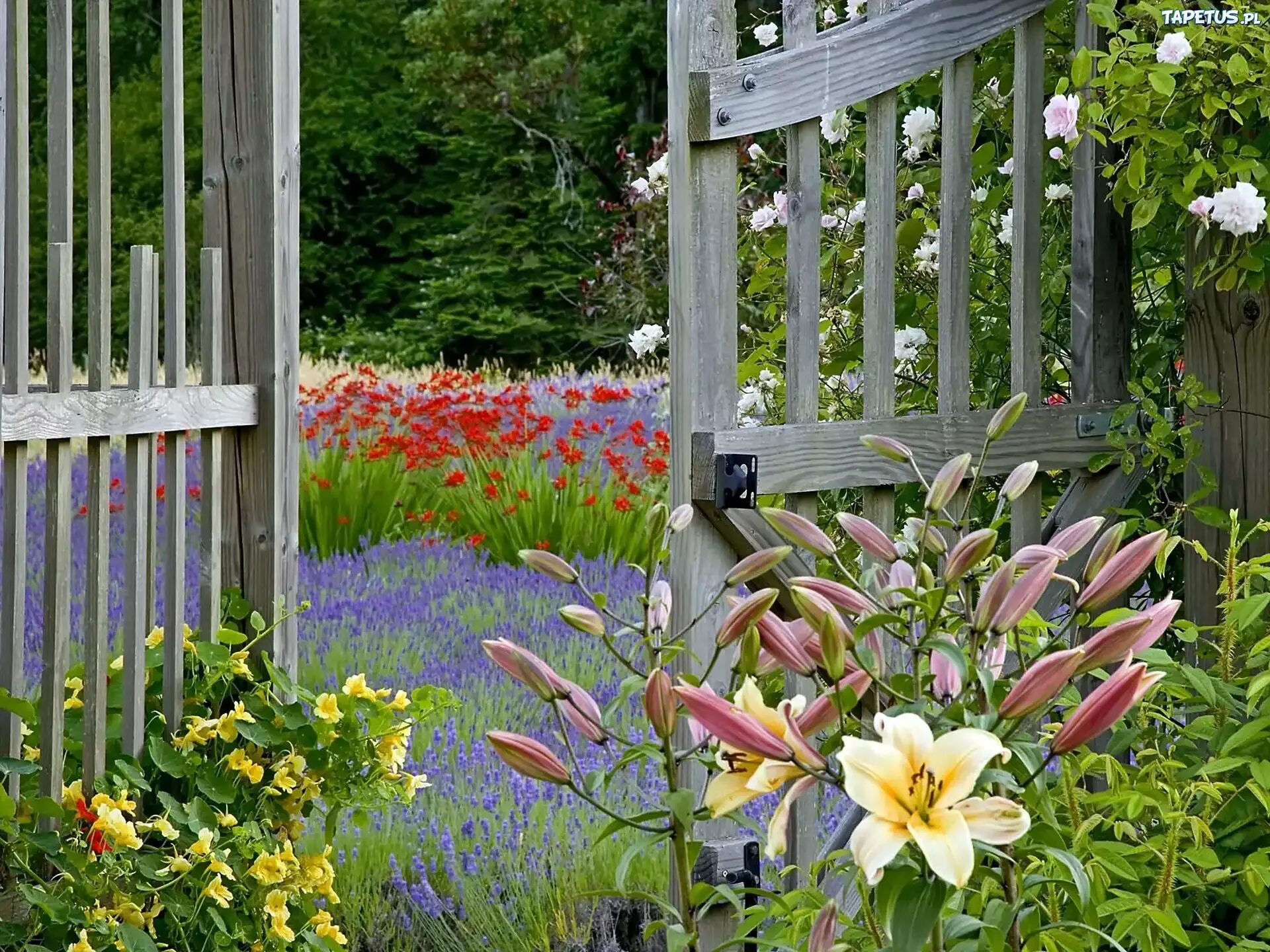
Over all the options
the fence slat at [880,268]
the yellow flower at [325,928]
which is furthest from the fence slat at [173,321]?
the fence slat at [880,268]

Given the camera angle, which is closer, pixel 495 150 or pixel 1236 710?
pixel 1236 710

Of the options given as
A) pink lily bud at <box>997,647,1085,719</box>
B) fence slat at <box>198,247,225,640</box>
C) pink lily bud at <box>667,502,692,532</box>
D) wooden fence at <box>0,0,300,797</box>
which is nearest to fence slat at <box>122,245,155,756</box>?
wooden fence at <box>0,0,300,797</box>

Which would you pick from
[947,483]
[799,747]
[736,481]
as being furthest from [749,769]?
[736,481]

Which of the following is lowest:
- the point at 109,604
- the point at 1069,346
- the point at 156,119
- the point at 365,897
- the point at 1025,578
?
the point at 365,897

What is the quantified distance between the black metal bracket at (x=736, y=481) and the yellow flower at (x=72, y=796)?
1.04m

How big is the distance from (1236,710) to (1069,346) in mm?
1222

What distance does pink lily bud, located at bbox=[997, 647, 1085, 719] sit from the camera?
892mm

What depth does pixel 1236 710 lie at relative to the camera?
1.83m

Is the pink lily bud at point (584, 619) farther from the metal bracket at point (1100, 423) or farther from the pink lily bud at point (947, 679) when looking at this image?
the metal bracket at point (1100, 423)

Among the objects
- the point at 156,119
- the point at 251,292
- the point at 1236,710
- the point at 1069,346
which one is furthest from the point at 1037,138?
the point at 156,119

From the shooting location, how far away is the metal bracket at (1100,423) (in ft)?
8.77

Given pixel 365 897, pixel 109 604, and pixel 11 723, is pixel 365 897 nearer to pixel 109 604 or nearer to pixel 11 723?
pixel 11 723

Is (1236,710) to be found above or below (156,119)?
below

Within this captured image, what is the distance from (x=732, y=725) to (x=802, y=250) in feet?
4.79
